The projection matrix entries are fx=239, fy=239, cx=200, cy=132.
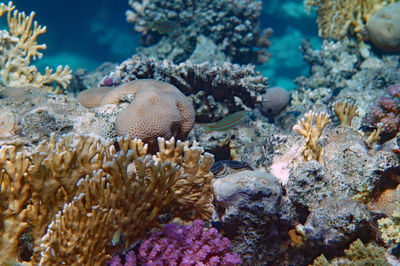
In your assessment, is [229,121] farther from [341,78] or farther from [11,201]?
[341,78]

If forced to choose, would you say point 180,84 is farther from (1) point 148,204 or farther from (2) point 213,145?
(1) point 148,204

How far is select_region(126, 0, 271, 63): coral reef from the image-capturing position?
8.35 metres

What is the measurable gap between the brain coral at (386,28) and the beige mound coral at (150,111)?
22.9 feet

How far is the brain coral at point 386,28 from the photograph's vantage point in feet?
22.6

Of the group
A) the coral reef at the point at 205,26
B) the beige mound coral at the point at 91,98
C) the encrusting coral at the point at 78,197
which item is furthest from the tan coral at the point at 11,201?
the coral reef at the point at 205,26

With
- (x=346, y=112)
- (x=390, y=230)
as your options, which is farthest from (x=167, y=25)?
(x=390, y=230)

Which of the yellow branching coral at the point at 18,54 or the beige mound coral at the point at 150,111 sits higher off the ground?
the yellow branching coral at the point at 18,54

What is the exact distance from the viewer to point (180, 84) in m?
4.75

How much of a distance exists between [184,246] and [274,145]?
79.6 inches

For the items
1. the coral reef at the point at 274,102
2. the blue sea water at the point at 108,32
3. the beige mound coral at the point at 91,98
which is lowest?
the coral reef at the point at 274,102

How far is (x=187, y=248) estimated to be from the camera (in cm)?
230

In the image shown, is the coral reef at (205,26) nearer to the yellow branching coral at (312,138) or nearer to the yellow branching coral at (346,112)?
the yellow branching coral at (346,112)

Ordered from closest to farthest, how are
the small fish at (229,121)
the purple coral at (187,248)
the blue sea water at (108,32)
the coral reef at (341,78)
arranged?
the purple coral at (187,248), the small fish at (229,121), the coral reef at (341,78), the blue sea water at (108,32)

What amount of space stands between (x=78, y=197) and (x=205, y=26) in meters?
7.91
